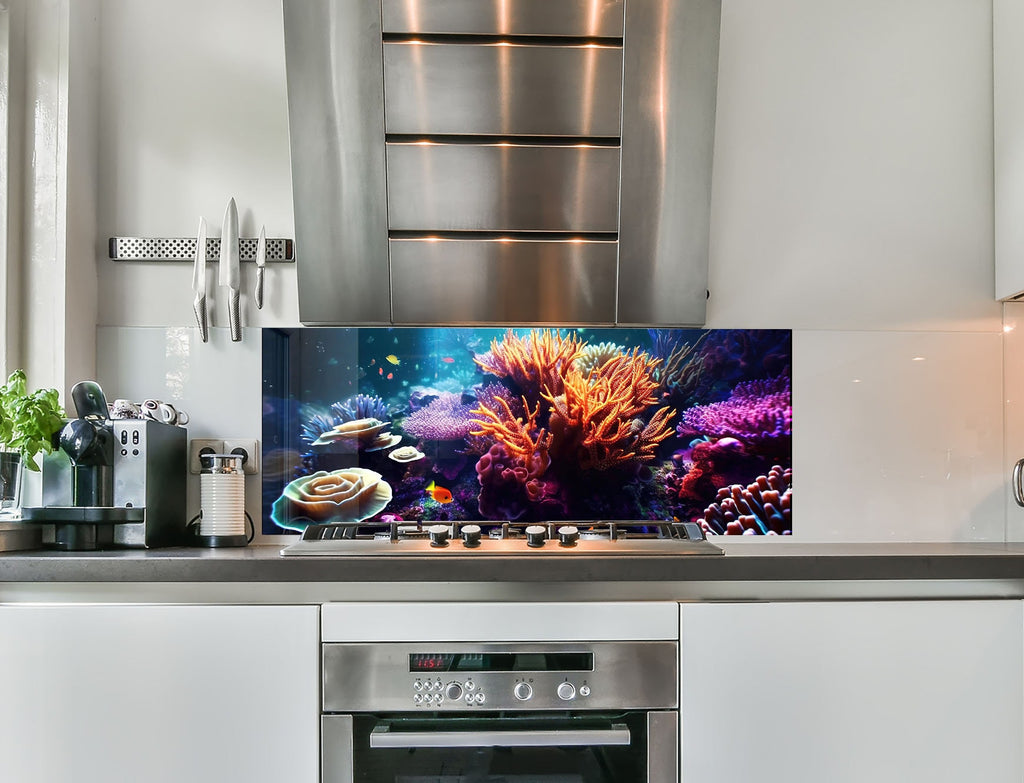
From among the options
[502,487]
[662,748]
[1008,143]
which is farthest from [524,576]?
[1008,143]

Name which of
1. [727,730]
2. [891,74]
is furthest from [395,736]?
[891,74]

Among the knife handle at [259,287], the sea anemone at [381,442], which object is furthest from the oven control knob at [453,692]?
the knife handle at [259,287]

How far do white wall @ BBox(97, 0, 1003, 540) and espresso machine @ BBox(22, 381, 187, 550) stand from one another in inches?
11.4

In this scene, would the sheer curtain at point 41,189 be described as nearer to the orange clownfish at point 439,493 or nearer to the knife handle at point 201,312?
the knife handle at point 201,312

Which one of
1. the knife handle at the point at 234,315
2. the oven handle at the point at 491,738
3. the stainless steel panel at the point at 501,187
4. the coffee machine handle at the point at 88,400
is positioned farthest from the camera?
the knife handle at the point at 234,315

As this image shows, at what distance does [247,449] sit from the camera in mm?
2090

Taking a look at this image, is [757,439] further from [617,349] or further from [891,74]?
[891,74]

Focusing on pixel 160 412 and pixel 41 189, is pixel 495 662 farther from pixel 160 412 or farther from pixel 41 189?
pixel 41 189

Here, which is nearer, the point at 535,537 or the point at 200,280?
the point at 535,537

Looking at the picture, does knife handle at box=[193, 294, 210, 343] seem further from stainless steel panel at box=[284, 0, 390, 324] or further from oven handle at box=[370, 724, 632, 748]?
oven handle at box=[370, 724, 632, 748]

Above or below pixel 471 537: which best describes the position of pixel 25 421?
above

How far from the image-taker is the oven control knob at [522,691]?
1.51 metres

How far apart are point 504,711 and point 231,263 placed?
4.14 feet

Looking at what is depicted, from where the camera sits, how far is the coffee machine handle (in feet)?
5.94
